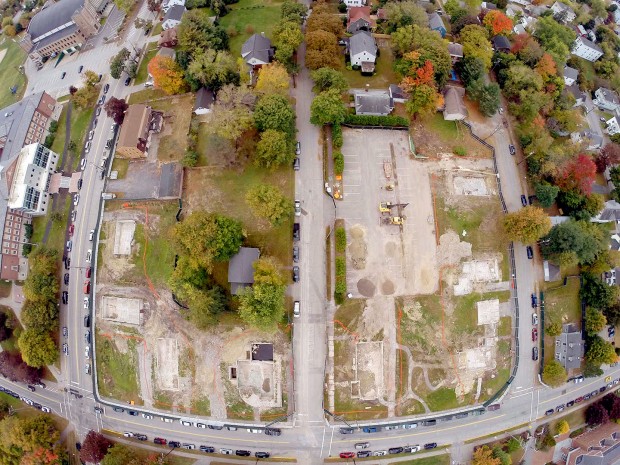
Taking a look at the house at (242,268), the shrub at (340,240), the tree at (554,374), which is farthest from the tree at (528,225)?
the house at (242,268)

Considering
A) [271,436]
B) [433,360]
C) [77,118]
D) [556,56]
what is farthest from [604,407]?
[77,118]

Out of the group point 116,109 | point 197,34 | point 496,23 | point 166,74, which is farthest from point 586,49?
point 116,109

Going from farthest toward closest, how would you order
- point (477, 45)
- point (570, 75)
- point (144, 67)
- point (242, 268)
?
point (570, 75) < point (144, 67) < point (477, 45) < point (242, 268)

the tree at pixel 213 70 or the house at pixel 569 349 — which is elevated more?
the tree at pixel 213 70

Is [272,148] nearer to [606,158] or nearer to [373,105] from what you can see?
[373,105]

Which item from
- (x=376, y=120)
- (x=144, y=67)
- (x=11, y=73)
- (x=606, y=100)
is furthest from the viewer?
(x=11, y=73)

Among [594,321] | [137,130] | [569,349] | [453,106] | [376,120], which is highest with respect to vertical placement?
[453,106]

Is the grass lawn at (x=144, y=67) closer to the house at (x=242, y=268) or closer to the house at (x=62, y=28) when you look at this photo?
the house at (x=62, y=28)
